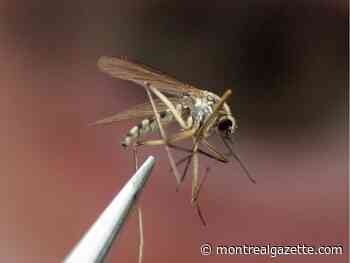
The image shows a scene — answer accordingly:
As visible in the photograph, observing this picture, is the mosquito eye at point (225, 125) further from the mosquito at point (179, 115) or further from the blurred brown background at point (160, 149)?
the blurred brown background at point (160, 149)

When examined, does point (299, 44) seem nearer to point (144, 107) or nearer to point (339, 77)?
point (339, 77)

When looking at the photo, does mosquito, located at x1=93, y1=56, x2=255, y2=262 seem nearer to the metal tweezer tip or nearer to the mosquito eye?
the mosquito eye

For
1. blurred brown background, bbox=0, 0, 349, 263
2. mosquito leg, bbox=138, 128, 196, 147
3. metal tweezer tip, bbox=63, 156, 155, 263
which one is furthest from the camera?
blurred brown background, bbox=0, 0, 349, 263

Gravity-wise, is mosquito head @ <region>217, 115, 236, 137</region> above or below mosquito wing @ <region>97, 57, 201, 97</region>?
below

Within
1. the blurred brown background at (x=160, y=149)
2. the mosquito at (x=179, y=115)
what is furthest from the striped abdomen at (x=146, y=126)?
the blurred brown background at (x=160, y=149)

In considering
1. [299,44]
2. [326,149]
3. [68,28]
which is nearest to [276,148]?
[326,149]

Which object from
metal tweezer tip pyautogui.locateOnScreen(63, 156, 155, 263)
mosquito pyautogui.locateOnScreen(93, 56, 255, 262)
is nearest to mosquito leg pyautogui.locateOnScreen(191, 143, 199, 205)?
mosquito pyautogui.locateOnScreen(93, 56, 255, 262)

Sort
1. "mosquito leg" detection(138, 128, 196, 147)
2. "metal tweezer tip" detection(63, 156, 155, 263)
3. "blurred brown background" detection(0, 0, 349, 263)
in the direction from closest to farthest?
"metal tweezer tip" detection(63, 156, 155, 263)
"mosquito leg" detection(138, 128, 196, 147)
"blurred brown background" detection(0, 0, 349, 263)
